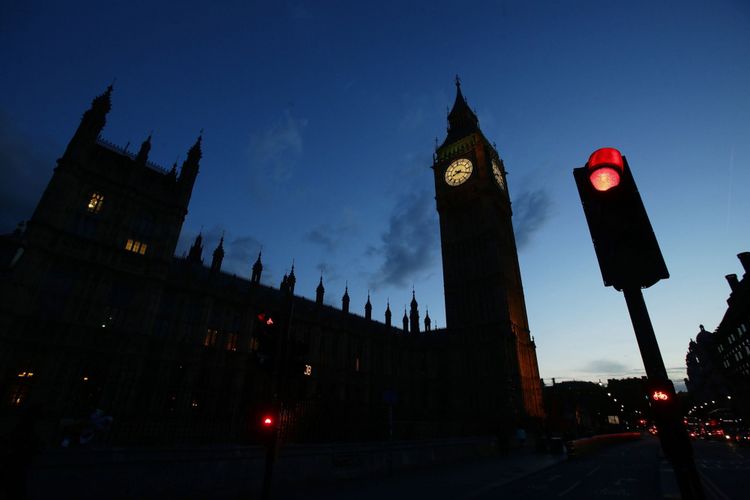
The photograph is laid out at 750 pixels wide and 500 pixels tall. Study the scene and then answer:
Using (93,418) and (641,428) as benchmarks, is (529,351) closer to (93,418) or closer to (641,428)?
(93,418)

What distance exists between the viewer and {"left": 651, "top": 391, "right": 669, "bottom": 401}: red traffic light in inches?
104

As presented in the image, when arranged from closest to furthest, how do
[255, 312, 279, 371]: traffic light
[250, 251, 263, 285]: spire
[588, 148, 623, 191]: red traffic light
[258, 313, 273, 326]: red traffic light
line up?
1. [588, 148, 623, 191]: red traffic light
2. [255, 312, 279, 371]: traffic light
3. [258, 313, 273, 326]: red traffic light
4. [250, 251, 263, 285]: spire

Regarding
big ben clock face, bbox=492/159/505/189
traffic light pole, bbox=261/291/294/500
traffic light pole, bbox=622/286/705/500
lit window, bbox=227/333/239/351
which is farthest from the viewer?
big ben clock face, bbox=492/159/505/189

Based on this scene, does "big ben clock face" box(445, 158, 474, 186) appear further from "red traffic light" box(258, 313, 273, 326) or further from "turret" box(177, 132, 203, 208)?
"red traffic light" box(258, 313, 273, 326)

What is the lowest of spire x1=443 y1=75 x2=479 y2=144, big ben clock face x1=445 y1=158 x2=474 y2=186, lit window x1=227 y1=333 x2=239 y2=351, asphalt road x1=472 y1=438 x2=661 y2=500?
asphalt road x1=472 y1=438 x2=661 y2=500

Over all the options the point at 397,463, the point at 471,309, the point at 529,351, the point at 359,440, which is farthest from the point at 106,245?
the point at 529,351

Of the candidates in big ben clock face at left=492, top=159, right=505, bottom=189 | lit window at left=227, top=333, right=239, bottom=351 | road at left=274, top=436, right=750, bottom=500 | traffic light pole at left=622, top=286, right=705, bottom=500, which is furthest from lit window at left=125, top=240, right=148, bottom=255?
big ben clock face at left=492, top=159, right=505, bottom=189

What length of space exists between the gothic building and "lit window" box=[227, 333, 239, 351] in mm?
112

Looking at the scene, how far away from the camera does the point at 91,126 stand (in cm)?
2753

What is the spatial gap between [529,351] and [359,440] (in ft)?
128

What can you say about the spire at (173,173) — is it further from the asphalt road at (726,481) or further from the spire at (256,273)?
the asphalt road at (726,481)

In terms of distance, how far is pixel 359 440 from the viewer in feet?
55.4

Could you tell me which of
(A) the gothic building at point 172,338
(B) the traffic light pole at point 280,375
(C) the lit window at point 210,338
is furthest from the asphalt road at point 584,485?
(C) the lit window at point 210,338

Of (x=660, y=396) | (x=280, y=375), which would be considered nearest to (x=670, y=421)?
(x=660, y=396)
